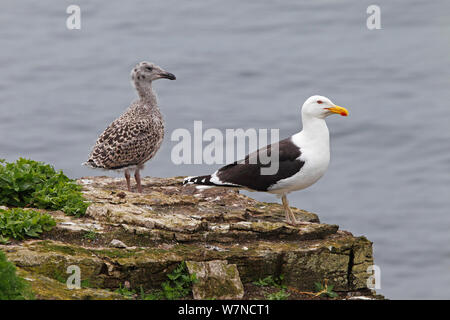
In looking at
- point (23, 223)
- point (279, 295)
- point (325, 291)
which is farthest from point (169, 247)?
point (325, 291)

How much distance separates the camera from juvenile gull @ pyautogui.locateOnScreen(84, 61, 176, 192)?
10.5 meters

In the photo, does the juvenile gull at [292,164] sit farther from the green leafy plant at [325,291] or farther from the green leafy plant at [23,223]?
the green leafy plant at [23,223]

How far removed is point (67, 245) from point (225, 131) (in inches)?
408

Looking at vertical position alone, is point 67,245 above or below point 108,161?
below

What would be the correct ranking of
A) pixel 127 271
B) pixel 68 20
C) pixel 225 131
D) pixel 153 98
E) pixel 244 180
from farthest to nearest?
pixel 68 20, pixel 225 131, pixel 153 98, pixel 244 180, pixel 127 271

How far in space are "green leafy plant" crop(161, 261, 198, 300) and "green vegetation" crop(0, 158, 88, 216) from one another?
1.45 m

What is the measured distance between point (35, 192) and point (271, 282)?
2.78 metres

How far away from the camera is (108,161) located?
10414 millimetres

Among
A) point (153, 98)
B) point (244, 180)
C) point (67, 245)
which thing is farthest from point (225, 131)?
point (67, 245)

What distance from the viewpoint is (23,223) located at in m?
7.75
